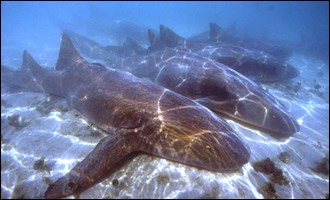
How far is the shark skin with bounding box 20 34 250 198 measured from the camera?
4.96m

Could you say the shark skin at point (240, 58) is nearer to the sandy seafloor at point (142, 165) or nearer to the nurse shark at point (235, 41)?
the nurse shark at point (235, 41)

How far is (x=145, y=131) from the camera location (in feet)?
18.1

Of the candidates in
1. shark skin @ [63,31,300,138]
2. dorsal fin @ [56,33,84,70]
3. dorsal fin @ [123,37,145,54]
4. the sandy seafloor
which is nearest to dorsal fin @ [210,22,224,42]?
dorsal fin @ [123,37,145,54]

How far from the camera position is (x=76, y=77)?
879 centimetres

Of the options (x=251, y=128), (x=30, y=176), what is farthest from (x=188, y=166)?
(x=30, y=176)

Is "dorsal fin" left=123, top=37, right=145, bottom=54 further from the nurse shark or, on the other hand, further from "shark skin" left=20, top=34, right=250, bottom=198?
"shark skin" left=20, top=34, right=250, bottom=198

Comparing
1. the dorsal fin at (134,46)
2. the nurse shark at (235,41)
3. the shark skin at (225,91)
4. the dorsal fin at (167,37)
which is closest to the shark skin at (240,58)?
the dorsal fin at (167,37)

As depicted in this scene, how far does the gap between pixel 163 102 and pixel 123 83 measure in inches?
70.5

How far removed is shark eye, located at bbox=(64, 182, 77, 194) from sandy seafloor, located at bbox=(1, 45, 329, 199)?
0.88 ft

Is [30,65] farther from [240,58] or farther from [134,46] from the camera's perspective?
[240,58]

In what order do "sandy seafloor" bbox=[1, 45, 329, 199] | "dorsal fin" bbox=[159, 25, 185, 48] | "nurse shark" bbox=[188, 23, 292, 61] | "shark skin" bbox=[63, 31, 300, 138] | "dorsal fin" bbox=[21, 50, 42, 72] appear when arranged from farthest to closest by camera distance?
1. "nurse shark" bbox=[188, 23, 292, 61]
2. "dorsal fin" bbox=[159, 25, 185, 48]
3. "dorsal fin" bbox=[21, 50, 42, 72]
4. "shark skin" bbox=[63, 31, 300, 138]
5. "sandy seafloor" bbox=[1, 45, 329, 199]

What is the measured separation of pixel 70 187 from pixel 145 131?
6.50ft

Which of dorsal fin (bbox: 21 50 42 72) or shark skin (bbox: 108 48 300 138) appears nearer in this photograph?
shark skin (bbox: 108 48 300 138)

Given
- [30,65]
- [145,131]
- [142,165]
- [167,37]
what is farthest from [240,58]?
[30,65]
